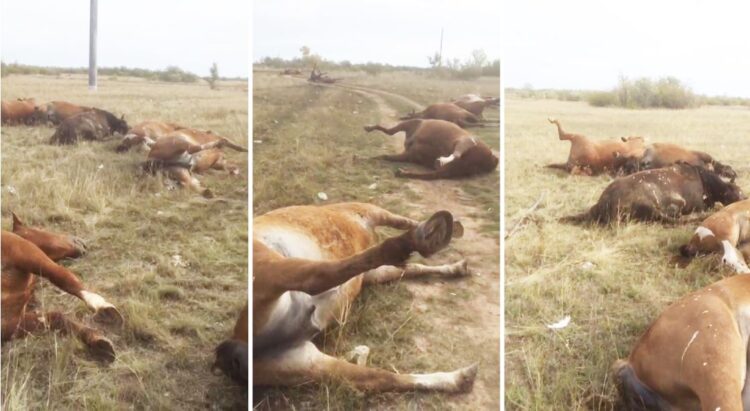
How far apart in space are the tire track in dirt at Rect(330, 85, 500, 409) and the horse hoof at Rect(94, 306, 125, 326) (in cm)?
117

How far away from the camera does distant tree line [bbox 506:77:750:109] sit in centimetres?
326

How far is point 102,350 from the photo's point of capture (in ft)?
11.0

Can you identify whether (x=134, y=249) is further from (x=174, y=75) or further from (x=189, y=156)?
(x=174, y=75)

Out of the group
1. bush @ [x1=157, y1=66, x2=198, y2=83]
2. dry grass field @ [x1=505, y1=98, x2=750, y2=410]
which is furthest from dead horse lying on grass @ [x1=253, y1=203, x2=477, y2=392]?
bush @ [x1=157, y1=66, x2=198, y2=83]

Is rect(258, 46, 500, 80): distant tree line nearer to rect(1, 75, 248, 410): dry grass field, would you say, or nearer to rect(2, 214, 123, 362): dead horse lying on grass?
rect(1, 75, 248, 410): dry grass field

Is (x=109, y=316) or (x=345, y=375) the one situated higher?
(x=109, y=316)

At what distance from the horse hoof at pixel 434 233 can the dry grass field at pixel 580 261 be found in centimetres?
26

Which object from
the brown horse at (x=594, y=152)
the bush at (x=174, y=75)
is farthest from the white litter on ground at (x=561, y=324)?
the bush at (x=174, y=75)

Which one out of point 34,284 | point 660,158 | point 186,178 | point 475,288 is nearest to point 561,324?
point 475,288

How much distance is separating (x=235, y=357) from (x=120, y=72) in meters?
1.29

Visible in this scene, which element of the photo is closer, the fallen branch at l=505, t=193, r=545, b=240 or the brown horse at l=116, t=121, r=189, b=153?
the fallen branch at l=505, t=193, r=545, b=240

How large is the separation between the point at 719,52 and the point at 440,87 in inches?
42.4

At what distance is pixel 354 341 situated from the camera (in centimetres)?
338

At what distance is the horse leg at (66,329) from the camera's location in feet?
11.0
